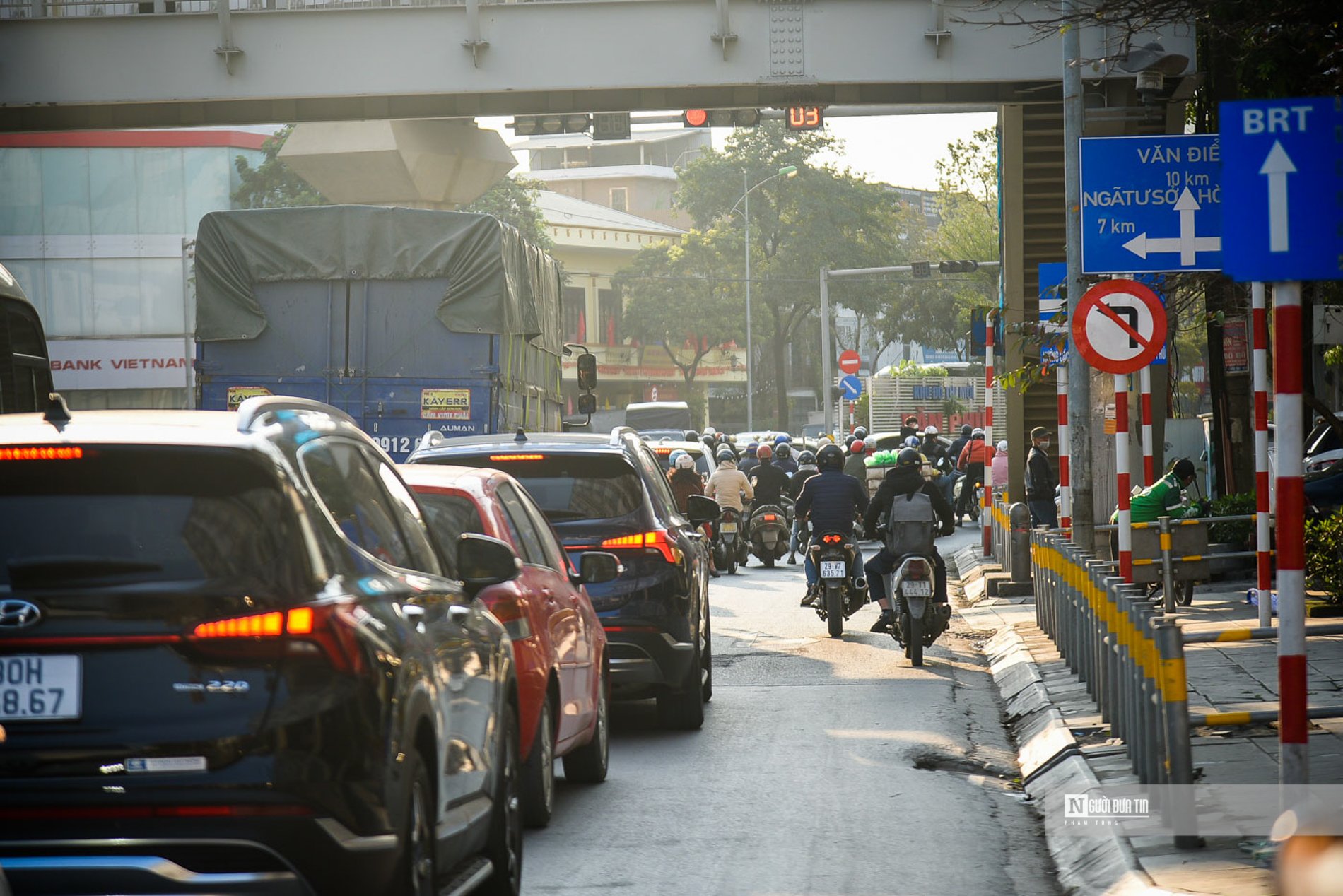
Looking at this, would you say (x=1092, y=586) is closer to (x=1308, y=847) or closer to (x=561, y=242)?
(x=1308, y=847)

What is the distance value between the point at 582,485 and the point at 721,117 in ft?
45.6

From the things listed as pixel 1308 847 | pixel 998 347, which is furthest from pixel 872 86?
pixel 1308 847

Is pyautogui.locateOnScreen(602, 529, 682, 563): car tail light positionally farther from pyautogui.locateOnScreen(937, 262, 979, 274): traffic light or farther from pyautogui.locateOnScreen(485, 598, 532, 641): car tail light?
pyautogui.locateOnScreen(937, 262, 979, 274): traffic light

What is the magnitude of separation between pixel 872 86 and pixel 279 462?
18.6 metres

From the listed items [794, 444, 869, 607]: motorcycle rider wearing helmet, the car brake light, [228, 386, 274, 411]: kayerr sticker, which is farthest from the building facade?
the car brake light

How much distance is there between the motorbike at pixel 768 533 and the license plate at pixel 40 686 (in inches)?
Result: 876

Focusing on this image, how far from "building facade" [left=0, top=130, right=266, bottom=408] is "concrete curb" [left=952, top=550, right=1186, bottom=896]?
4027cm

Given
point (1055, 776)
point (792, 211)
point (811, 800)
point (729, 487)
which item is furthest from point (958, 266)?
point (811, 800)

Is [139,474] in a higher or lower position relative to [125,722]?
higher

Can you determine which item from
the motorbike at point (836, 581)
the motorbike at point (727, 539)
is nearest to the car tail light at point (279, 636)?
the motorbike at point (836, 581)

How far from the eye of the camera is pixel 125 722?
14.0ft

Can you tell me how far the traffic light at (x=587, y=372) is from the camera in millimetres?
24266

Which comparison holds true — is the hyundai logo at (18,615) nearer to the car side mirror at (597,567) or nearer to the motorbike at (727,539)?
the car side mirror at (597,567)

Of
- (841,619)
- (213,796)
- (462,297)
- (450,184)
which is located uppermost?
(450,184)
